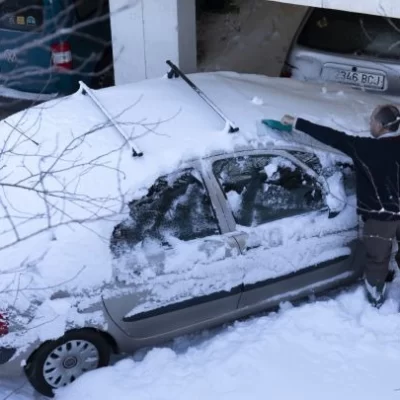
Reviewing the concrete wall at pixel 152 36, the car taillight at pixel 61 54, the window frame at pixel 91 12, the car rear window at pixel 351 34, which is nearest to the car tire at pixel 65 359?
the concrete wall at pixel 152 36

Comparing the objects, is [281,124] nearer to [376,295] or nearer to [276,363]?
[376,295]

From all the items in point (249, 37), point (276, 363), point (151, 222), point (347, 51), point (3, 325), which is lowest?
point (276, 363)

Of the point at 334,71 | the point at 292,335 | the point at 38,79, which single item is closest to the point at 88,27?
the point at 38,79

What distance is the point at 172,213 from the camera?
15.8 feet

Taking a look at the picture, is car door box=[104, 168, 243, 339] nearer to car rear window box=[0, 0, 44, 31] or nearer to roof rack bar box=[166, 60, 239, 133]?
roof rack bar box=[166, 60, 239, 133]

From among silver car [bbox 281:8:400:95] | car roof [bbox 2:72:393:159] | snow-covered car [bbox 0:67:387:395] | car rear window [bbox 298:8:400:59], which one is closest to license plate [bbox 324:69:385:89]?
silver car [bbox 281:8:400:95]

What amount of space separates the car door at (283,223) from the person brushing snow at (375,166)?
0.18 metres

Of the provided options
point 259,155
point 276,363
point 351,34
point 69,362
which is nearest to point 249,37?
point 351,34

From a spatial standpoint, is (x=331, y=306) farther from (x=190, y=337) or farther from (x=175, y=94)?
(x=175, y=94)

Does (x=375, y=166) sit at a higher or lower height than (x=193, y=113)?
lower

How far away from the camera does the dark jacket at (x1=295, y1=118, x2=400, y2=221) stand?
5.16 meters

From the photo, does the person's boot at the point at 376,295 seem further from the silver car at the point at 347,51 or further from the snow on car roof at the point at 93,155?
the silver car at the point at 347,51

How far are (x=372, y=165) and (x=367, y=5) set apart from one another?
1.36 metres

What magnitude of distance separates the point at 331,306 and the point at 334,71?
317cm
